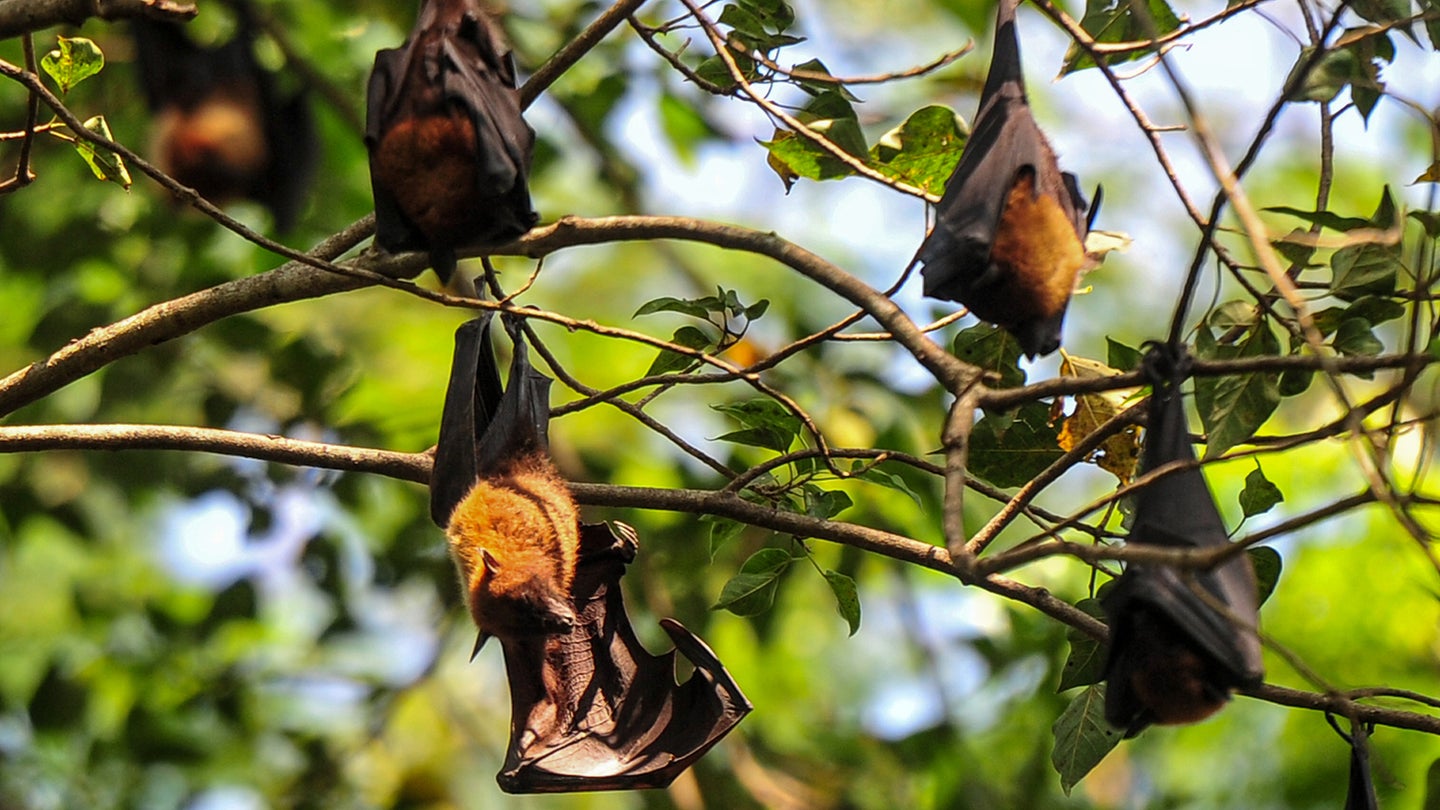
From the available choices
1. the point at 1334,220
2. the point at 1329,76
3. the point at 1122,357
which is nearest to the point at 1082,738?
the point at 1122,357

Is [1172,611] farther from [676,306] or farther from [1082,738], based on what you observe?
[676,306]

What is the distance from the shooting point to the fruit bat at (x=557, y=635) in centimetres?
422

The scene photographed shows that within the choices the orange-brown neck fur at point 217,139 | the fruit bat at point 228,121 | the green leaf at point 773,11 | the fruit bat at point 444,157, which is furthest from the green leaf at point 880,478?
the orange-brown neck fur at point 217,139

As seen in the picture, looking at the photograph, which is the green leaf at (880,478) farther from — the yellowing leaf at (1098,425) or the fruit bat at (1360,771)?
the fruit bat at (1360,771)

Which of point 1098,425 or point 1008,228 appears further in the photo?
point 1098,425

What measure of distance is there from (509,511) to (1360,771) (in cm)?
247

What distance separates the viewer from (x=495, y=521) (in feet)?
14.7

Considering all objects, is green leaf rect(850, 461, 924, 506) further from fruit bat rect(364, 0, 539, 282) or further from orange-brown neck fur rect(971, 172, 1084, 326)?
fruit bat rect(364, 0, 539, 282)

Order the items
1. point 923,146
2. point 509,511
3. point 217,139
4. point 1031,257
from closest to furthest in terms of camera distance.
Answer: point 1031,257, point 923,146, point 509,511, point 217,139

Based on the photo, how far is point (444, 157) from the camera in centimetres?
340

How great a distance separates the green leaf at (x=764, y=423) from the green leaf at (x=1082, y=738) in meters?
1.02

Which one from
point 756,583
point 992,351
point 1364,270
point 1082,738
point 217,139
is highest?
point 1364,270

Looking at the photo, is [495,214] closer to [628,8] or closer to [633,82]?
[628,8]

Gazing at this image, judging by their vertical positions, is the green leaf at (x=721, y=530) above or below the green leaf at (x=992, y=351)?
below
